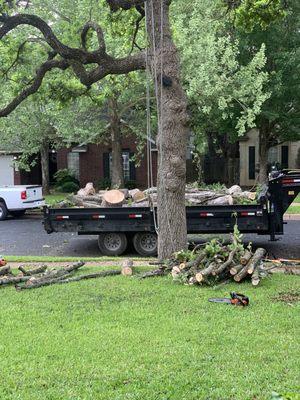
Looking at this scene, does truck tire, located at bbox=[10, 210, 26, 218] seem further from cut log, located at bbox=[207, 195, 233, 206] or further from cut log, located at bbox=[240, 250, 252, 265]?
cut log, located at bbox=[240, 250, 252, 265]

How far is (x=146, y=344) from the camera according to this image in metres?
5.54

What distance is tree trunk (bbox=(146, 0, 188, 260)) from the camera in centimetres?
909

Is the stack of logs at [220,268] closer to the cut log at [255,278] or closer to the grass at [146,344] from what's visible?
the cut log at [255,278]

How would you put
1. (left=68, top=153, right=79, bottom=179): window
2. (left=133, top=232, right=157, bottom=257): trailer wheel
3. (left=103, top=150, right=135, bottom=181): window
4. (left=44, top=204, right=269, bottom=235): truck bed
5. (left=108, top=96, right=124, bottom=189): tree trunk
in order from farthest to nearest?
1. (left=68, top=153, right=79, bottom=179): window
2. (left=103, top=150, right=135, bottom=181): window
3. (left=108, top=96, right=124, bottom=189): tree trunk
4. (left=133, top=232, right=157, bottom=257): trailer wheel
5. (left=44, top=204, right=269, bottom=235): truck bed

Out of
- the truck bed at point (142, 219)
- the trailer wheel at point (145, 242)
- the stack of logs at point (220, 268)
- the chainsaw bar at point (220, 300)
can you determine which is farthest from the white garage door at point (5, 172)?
the chainsaw bar at point (220, 300)

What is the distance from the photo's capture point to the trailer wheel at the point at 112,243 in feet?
43.0

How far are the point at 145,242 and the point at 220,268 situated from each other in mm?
4839

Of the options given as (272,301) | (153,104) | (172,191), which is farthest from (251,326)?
(153,104)

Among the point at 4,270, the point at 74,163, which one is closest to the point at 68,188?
the point at 74,163

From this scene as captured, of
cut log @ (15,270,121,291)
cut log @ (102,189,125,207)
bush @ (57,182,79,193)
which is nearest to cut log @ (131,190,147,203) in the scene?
cut log @ (102,189,125,207)

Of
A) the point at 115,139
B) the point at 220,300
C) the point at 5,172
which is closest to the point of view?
the point at 220,300

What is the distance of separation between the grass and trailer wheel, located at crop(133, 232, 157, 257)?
459 centimetres

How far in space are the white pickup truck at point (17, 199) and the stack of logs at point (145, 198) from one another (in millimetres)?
7465

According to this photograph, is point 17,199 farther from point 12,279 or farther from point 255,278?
point 255,278
